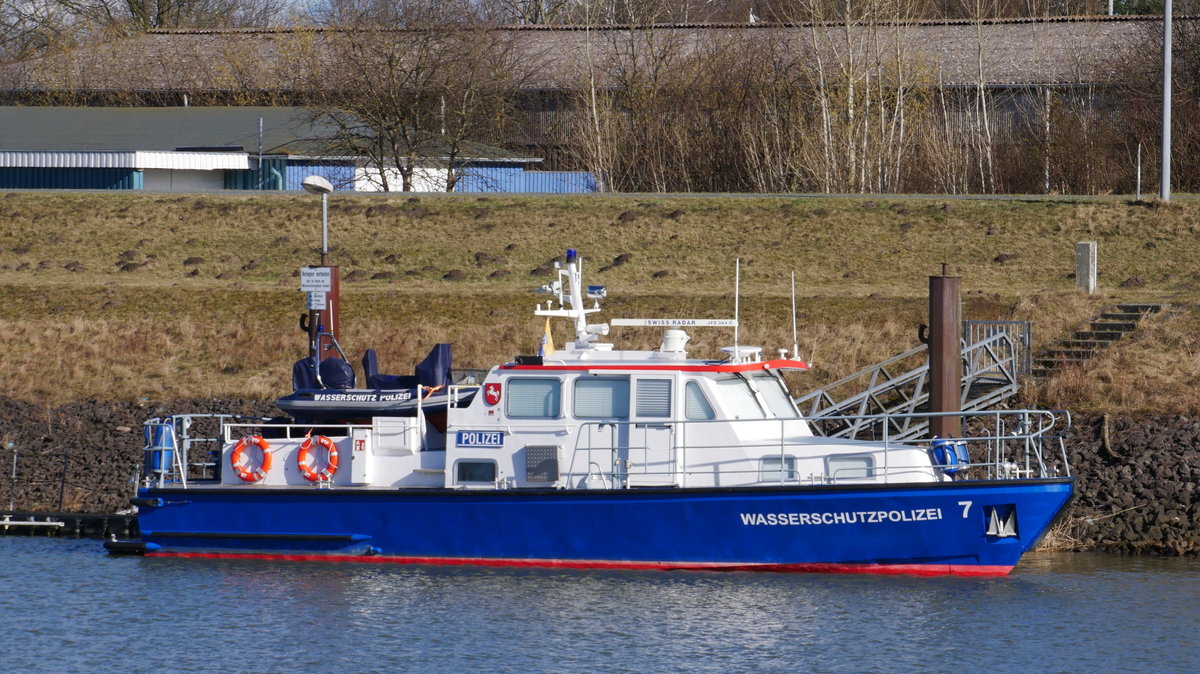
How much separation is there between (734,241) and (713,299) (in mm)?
4244

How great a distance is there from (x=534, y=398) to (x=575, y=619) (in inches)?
113

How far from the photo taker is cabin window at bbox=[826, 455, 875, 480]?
16531 mm

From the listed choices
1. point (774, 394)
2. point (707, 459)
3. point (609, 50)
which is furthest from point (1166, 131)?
point (609, 50)

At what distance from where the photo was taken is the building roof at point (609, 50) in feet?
150

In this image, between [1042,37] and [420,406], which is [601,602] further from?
[1042,37]

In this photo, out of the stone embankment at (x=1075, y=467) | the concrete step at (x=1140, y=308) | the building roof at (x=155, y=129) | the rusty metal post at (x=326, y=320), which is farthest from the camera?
the building roof at (x=155, y=129)

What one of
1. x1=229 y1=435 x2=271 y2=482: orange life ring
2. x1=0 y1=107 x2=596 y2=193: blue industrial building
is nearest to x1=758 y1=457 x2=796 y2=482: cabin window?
x1=229 y1=435 x2=271 y2=482: orange life ring

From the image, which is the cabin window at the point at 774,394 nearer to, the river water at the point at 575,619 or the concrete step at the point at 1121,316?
the river water at the point at 575,619

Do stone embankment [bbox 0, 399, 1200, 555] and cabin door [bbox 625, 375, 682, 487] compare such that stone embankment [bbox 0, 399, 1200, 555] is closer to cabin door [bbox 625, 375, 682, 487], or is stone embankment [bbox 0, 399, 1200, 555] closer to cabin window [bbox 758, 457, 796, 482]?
cabin window [bbox 758, 457, 796, 482]

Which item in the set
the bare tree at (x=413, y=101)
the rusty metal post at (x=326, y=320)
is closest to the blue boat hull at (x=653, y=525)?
the rusty metal post at (x=326, y=320)

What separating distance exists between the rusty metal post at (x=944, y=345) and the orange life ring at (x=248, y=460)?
328 inches

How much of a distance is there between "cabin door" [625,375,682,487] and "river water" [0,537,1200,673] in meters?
1.07

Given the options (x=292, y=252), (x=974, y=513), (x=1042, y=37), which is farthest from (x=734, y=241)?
(x=1042, y=37)

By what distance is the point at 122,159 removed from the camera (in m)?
43.6
